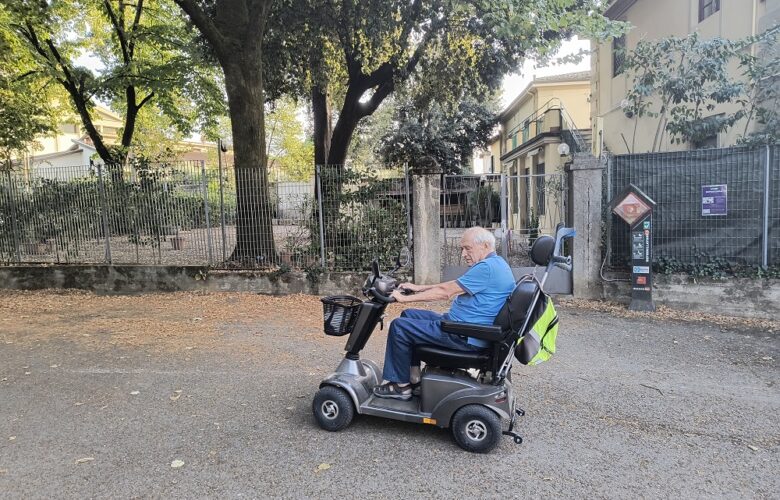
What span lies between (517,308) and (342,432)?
1590 mm

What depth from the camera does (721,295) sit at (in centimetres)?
739

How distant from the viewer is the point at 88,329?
283 inches

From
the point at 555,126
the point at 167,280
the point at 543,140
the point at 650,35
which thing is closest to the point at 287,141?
the point at 543,140

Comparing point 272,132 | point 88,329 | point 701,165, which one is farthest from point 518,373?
point 272,132

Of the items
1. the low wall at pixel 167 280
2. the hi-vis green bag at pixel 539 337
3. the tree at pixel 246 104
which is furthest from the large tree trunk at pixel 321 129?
the hi-vis green bag at pixel 539 337

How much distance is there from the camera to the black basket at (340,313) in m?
3.85

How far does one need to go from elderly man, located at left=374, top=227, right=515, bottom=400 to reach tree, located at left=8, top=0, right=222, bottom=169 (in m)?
13.3

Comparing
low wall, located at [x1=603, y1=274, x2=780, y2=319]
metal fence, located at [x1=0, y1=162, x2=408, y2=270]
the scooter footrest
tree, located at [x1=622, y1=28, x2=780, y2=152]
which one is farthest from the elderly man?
tree, located at [x1=622, y1=28, x2=780, y2=152]

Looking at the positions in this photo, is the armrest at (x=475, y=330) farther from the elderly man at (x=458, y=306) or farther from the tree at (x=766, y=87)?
the tree at (x=766, y=87)

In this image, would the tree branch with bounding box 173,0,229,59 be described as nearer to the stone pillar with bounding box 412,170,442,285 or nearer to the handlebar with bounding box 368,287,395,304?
the stone pillar with bounding box 412,170,442,285

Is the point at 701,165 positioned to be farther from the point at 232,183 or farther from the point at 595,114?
the point at 595,114

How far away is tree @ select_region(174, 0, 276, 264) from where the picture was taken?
947 cm

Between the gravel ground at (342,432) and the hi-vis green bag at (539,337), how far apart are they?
66cm

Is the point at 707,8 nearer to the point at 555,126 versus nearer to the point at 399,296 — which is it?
the point at 555,126
